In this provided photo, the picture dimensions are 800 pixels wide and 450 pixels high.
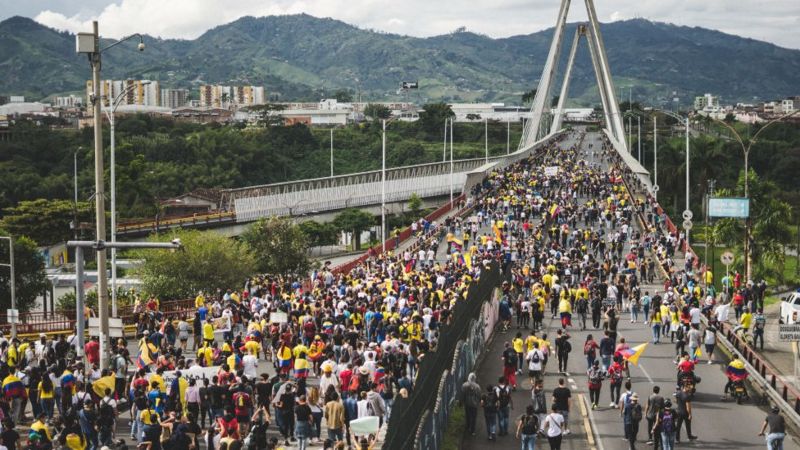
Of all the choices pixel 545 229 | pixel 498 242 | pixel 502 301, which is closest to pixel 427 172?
pixel 545 229

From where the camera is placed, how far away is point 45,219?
84312mm

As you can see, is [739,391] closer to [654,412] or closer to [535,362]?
[535,362]

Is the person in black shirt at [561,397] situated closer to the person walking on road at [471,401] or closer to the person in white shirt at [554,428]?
the person in white shirt at [554,428]

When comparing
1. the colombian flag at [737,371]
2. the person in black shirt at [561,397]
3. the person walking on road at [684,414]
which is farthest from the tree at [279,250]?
the person walking on road at [684,414]

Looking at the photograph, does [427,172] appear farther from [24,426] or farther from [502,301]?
[24,426]

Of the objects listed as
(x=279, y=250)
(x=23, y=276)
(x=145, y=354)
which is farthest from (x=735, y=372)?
(x=23, y=276)

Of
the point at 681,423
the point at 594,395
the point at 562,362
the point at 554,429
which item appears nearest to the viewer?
the point at 554,429

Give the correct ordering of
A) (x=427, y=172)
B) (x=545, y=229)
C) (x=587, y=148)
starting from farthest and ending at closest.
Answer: (x=587, y=148), (x=427, y=172), (x=545, y=229)

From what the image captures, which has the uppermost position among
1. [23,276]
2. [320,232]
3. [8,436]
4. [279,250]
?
[8,436]

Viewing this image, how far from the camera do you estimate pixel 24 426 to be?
2053 centimetres

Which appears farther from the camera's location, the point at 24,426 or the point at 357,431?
the point at 24,426

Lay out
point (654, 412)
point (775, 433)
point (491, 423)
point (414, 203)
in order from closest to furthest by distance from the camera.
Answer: point (775, 433), point (654, 412), point (491, 423), point (414, 203)

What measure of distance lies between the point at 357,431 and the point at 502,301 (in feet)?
54.5

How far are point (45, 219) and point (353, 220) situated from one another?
77.5 feet
